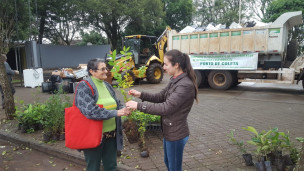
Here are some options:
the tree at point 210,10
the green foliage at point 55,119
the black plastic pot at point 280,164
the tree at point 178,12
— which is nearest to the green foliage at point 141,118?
the green foliage at point 55,119

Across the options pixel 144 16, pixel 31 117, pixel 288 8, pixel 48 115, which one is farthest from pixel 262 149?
pixel 288 8

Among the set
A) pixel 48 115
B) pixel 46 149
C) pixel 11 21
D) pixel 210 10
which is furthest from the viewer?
pixel 210 10

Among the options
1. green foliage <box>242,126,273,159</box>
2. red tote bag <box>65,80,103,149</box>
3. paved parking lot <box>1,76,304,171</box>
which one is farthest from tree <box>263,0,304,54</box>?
red tote bag <box>65,80,103,149</box>

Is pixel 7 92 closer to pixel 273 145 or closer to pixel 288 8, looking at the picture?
pixel 273 145

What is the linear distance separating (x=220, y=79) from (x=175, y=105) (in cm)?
940

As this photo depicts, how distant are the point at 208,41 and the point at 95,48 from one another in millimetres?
16134

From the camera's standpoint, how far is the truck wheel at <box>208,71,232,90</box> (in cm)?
1060

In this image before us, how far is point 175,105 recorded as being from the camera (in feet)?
7.24

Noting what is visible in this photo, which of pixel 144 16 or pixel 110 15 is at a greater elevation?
pixel 144 16

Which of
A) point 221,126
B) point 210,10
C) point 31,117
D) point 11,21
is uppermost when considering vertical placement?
A: point 210,10

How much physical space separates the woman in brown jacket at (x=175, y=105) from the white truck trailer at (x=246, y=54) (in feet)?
27.1

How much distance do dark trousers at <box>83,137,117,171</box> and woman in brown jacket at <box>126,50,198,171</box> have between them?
73 cm

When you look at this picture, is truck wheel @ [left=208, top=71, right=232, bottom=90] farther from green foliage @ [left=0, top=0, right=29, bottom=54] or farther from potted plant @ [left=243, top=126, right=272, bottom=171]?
green foliage @ [left=0, top=0, right=29, bottom=54]

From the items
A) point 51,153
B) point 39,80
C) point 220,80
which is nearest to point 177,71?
point 51,153
